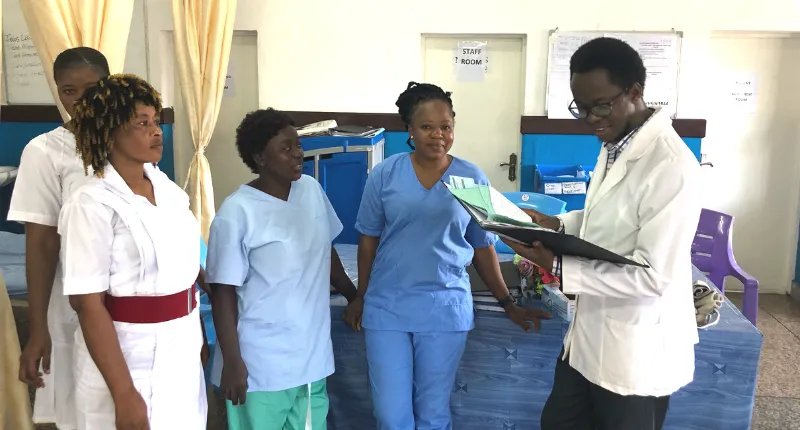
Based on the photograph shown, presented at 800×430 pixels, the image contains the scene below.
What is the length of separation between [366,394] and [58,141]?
125 centimetres

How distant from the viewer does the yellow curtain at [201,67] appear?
397 cm

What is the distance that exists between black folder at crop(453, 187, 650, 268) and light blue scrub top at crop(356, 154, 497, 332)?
1.26ft

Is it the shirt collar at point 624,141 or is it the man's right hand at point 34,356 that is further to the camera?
the man's right hand at point 34,356

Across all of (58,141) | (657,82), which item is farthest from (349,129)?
(58,141)

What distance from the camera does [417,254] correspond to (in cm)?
178

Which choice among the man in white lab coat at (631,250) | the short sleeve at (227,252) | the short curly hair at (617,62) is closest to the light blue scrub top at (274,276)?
the short sleeve at (227,252)

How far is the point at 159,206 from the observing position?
4.56ft

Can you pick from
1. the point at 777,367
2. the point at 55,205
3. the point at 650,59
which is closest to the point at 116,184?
the point at 55,205

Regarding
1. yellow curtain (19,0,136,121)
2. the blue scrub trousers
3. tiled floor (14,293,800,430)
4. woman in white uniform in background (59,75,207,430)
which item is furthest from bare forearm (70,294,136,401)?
yellow curtain (19,0,136,121)

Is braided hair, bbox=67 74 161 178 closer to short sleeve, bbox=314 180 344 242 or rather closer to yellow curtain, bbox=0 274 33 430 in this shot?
short sleeve, bbox=314 180 344 242

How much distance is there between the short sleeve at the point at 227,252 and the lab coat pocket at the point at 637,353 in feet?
3.03

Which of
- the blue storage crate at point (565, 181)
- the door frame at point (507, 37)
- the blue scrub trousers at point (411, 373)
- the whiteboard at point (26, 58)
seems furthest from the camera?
the whiteboard at point (26, 58)

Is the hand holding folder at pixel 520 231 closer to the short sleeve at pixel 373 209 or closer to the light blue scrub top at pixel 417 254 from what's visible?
the light blue scrub top at pixel 417 254

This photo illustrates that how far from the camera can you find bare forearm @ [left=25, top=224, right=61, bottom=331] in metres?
1.54
